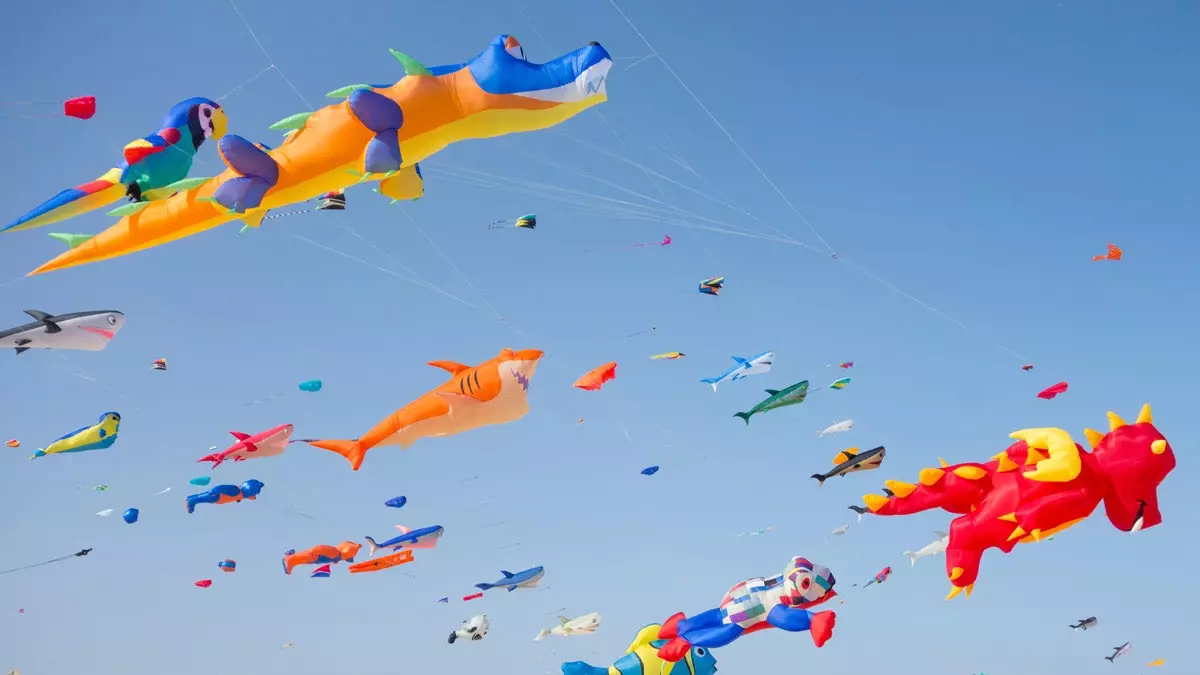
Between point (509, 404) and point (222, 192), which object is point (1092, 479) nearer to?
point (509, 404)

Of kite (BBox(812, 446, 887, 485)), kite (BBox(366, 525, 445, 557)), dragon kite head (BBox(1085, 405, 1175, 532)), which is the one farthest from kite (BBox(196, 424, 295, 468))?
dragon kite head (BBox(1085, 405, 1175, 532))

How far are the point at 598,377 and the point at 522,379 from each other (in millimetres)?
6242

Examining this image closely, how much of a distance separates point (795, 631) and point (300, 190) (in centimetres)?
1028

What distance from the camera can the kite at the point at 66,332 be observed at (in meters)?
17.0

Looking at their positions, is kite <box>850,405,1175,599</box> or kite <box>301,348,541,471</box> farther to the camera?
kite <box>301,348,541,471</box>

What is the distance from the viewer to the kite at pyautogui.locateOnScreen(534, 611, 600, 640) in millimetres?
24828

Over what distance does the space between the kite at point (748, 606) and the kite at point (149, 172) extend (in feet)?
38.2

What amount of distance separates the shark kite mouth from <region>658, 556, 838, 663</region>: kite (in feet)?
20.3

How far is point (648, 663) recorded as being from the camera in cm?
2033

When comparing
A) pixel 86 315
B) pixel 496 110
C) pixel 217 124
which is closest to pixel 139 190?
pixel 217 124

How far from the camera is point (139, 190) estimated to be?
48.4ft

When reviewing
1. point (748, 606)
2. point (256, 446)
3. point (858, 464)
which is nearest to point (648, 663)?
point (748, 606)

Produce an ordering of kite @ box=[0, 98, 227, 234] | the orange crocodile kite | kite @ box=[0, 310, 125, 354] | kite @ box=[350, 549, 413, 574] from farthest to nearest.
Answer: kite @ box=[350, 549, 413, 574] → kite @ box=[0, 310, 125, 354] → kite @ box=[0, 98, 227, 234] → the orange crocodile kite

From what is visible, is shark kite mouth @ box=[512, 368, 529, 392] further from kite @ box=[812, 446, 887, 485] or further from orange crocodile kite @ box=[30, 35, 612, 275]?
kite @ box=[812, 446, 887, 485]
